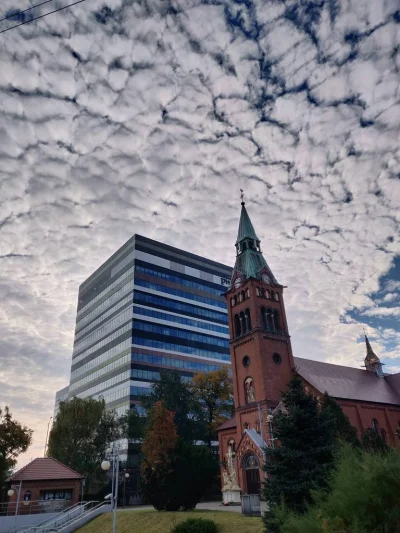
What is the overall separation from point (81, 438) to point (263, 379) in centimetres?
2321

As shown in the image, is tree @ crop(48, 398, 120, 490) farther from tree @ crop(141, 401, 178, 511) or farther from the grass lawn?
the grass lawn

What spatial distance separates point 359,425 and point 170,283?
152ft

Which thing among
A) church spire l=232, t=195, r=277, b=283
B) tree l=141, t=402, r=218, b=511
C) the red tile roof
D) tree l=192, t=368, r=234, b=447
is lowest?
tree l=141, t=402, r=218, b=511

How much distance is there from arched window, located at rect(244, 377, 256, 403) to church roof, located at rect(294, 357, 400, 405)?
527cm

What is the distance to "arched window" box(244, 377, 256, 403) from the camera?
39.0 meters

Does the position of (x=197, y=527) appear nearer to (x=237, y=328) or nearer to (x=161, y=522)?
(x=161, y=522)

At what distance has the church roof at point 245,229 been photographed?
49438mm

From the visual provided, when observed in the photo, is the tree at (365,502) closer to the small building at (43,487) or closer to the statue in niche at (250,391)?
the statue in niche at (250,391)

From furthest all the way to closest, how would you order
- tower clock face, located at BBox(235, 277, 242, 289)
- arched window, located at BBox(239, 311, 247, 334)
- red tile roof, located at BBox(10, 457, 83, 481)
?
1. tower clock face, located at BBox(235, 277, 242, 289)
2. arched window, located at BBox(239, 311, 247, 334)
3. red tile roof, located at BBox(10, 457, 83, 481)

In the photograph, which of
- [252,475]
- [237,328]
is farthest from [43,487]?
[237,328]

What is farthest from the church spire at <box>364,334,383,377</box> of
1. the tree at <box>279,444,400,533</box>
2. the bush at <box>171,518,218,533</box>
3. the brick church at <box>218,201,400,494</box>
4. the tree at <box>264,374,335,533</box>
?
the tree at <box>279,444,400,533</box>

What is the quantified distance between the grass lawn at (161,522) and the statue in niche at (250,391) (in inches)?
548

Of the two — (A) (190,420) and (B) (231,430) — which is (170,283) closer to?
(A) (190,420)

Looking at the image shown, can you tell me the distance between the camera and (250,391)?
130 ft
